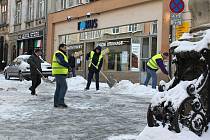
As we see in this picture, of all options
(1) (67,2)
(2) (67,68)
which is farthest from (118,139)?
(1) (67,2)

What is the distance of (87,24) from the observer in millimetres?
29859

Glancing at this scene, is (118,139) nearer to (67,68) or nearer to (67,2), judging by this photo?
(67,68)

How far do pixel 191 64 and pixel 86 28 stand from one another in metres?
24.4

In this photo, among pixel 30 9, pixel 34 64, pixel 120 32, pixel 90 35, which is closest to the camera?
pixel 34 64

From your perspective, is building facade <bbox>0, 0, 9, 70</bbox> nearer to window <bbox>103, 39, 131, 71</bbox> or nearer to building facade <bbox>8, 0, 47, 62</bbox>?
building facade <bbox>8, 0, 47, 62</bbox>

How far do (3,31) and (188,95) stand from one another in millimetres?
44908

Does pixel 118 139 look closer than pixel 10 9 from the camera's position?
Yes

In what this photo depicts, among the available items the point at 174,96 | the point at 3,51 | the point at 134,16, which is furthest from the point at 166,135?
the point at 3,51

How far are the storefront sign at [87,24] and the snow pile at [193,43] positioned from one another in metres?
22.5

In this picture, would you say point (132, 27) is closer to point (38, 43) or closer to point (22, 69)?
point (22, 69)

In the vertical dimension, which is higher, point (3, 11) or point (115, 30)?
point (3, 11)

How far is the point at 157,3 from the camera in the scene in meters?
22.6

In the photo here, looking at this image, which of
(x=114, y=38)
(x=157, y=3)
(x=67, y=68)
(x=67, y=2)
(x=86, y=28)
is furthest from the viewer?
(x=67, y=2)

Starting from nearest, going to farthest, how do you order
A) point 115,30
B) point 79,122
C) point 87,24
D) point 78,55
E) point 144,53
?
1. point 79,122
2. point 144,53
3. point 115,30
4. point 87,24
5. point 78,55
